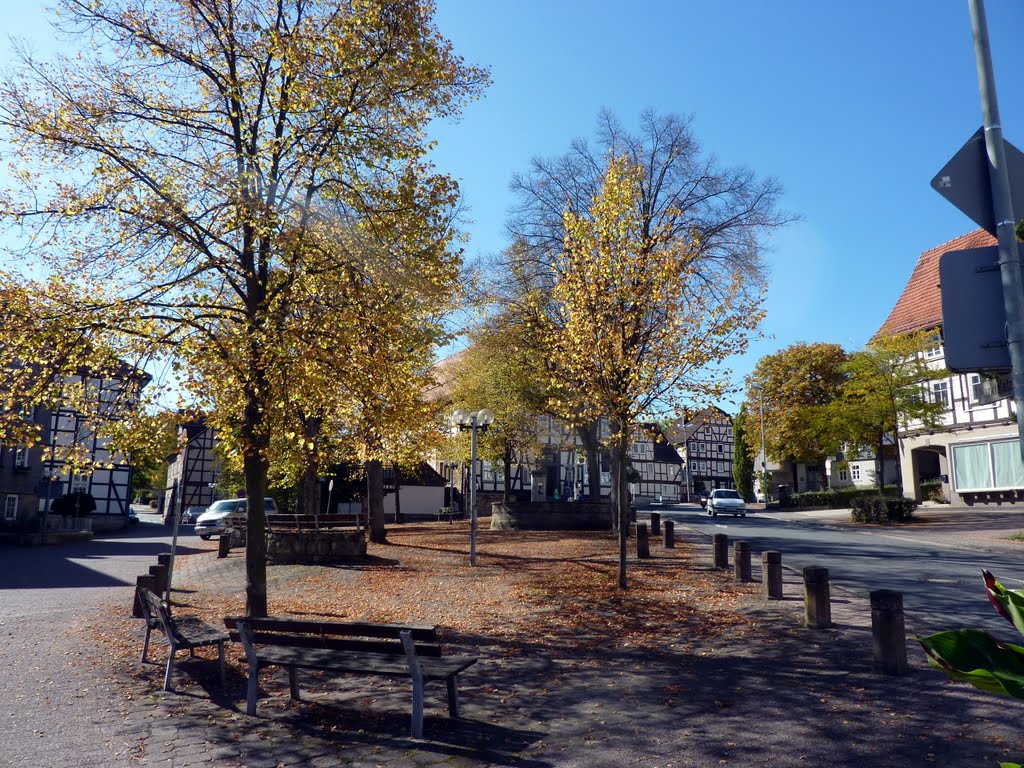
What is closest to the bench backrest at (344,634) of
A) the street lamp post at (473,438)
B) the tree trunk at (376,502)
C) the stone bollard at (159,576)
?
the stone bollard at (159,576)

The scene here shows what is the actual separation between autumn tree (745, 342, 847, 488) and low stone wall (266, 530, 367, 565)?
130 feet

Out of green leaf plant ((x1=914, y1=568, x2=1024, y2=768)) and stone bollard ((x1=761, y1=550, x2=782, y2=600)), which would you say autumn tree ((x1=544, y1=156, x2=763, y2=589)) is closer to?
stone bollard ((x1=761, y1=550, x2=782, y2=600))

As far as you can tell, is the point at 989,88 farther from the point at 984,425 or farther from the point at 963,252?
the point at 984,425

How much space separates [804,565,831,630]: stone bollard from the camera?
8922mm

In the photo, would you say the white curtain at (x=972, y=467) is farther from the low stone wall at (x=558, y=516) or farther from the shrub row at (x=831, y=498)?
the low stone wall at (x=558, y=516)

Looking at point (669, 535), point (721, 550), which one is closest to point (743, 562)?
point (721, 550)

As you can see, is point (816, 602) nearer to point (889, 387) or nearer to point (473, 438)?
point (473, 438)

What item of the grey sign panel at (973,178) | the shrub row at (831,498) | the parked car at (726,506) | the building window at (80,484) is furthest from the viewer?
the shrub row at (831,498)

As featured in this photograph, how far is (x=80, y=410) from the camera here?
1000cm

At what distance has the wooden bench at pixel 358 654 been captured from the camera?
20.2ft

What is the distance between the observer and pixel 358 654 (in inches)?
263

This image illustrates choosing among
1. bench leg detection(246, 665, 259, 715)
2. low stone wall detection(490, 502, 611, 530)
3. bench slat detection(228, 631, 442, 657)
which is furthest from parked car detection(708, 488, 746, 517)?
bench leg detection(246, 665, 259, 715)

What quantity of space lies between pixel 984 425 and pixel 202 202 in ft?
119

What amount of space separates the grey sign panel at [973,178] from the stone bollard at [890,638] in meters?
4.24
